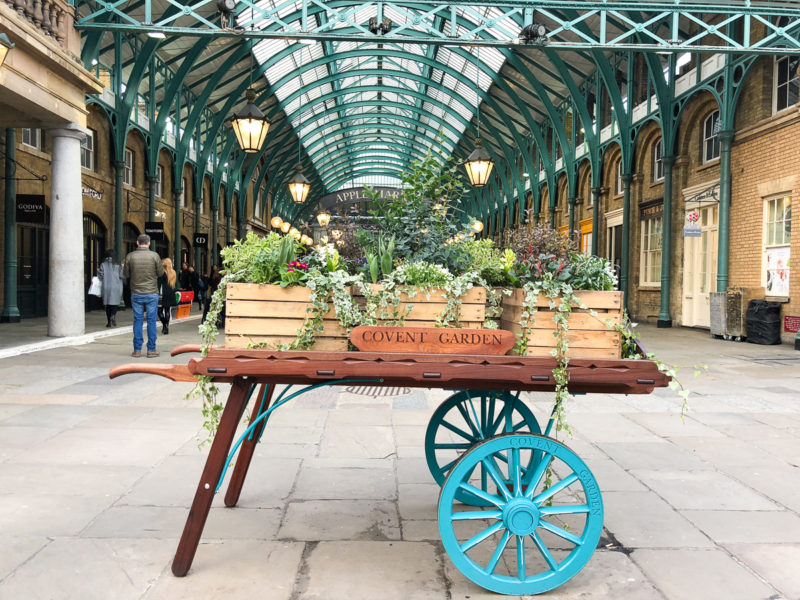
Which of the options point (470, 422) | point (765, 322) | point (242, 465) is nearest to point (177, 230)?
point (765, 322)

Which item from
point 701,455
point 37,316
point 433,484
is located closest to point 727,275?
point 701,455

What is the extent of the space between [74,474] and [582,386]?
3.03m

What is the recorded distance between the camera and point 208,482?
2.58 metres

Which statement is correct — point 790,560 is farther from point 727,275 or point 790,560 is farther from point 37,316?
point 37,316

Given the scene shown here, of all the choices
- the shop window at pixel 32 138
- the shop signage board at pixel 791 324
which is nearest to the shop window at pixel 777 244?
the shop signage board at pixel 791 324

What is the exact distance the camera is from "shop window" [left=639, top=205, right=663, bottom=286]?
56.6 feet

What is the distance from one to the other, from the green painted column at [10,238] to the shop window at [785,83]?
52.1ft

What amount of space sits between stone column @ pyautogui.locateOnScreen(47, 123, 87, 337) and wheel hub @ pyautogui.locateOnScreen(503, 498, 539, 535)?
966cm

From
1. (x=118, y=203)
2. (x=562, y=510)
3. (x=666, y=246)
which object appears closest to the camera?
(x=562, y=510)

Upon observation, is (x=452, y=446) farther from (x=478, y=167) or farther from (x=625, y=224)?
(x=625, y=224)

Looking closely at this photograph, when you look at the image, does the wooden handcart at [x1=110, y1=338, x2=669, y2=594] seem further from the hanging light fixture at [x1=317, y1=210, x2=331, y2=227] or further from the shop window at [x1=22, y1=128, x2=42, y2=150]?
the shop window at [x1=22, y1=128, x2=42, y2=150]

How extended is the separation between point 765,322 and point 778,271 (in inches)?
42.4

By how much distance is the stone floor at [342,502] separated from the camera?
8.33 feet

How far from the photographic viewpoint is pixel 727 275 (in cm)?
1367
